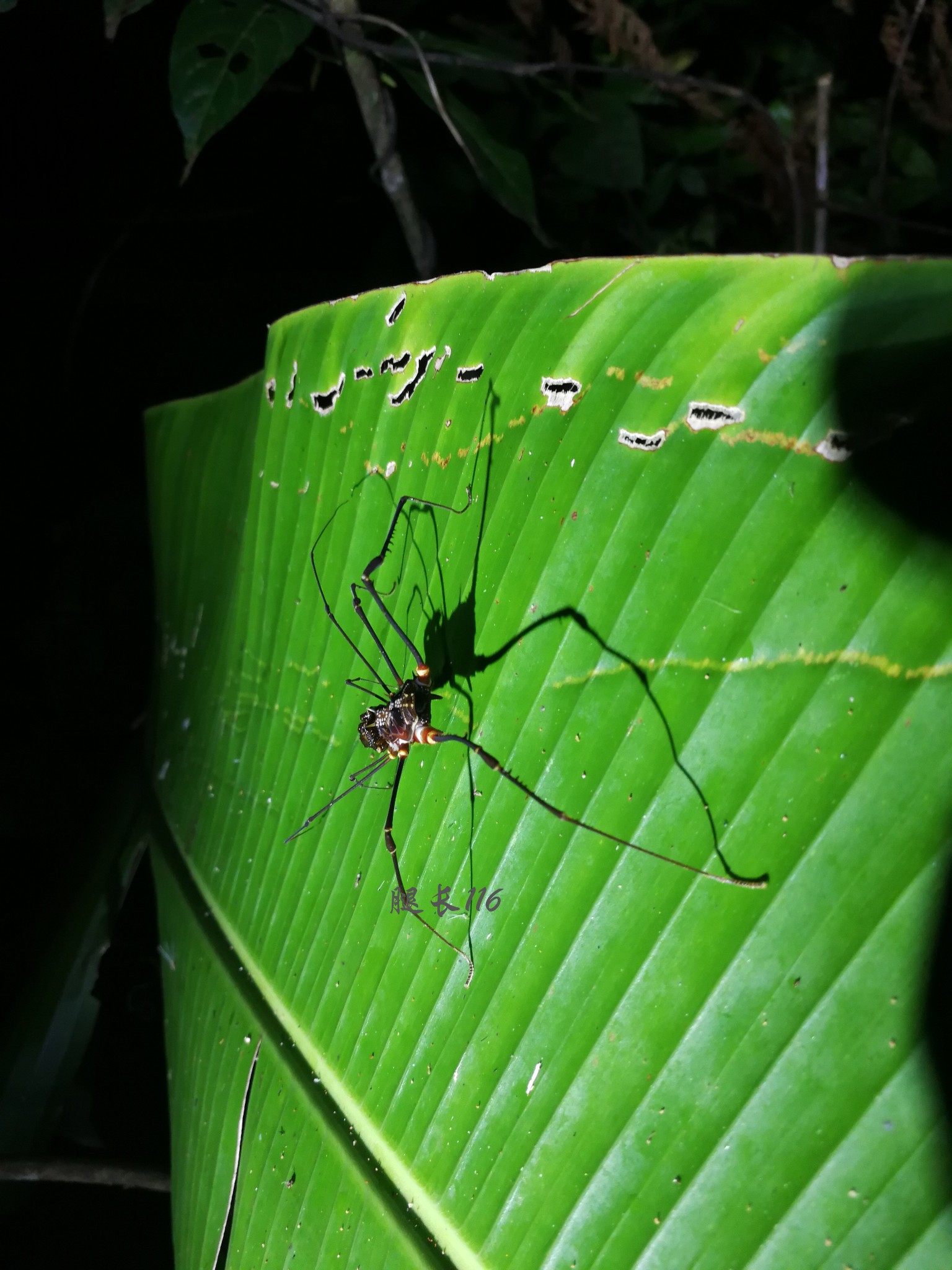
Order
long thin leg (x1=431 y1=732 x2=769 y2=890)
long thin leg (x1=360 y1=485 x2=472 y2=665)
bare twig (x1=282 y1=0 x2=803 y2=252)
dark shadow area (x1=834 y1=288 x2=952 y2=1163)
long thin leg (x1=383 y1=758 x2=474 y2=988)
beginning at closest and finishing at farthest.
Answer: dark shadow area (x1=834 y1=288 x2=952 y2=1163)
long thin leg (x1=431 y1=732 x2=769 y2=890)
long thin leg (x1=383 y1=758 x2=474 y2=988)
long thin leg (x1=360 y1=485 x2=472 y2=665)
bare twig (x1=282 y1=0 x2=803 y2=252)

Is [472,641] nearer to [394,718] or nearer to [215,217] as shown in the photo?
[394,718]

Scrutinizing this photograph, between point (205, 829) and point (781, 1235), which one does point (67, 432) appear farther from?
point (781, 1235)

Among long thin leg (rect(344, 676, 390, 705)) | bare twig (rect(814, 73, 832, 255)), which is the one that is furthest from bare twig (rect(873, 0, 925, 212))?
long thin leg (rect(344, 676, 390, 705))

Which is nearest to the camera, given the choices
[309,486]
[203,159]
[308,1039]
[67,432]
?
[308,1039]

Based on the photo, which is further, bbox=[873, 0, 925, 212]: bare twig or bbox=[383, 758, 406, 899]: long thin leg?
bbox=[873, 0, 925, 212]: bare twig

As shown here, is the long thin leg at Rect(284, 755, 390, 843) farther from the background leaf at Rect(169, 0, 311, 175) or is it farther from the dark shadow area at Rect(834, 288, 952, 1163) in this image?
the background leaf at Rect(169, 0, 311, 175)

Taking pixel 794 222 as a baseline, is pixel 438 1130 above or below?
below

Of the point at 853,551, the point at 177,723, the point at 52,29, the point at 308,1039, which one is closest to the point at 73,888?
the point at 177,723
